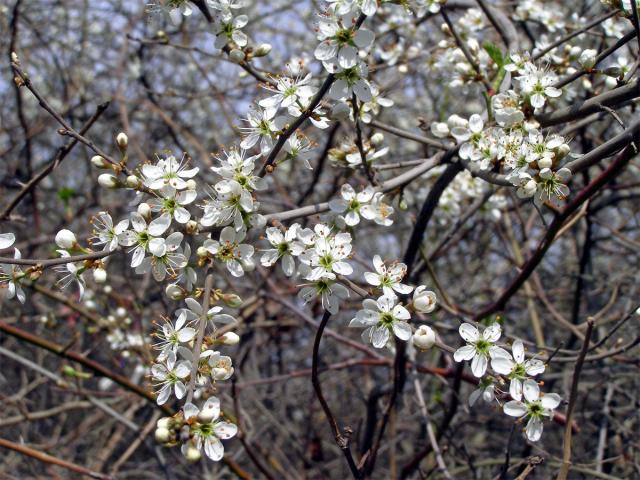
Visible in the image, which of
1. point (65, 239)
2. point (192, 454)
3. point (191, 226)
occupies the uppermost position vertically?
point (191, 226)

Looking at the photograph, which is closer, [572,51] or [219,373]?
[219,373]

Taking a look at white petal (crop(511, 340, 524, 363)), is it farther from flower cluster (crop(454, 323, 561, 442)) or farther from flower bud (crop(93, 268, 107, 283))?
flower bud (crop(93, 268, 107, 283))

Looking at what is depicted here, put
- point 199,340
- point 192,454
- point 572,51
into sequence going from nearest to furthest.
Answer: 1. point 192,454
2. point 199,340
3. point 572,51

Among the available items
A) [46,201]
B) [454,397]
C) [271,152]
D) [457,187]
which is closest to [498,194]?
[457,187]

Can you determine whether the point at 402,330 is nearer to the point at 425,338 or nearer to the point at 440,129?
the point at 425,338

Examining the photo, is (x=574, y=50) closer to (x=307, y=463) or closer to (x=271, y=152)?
(x=271, y=152)

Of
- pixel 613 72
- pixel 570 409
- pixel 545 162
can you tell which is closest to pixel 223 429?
pixel 570 409

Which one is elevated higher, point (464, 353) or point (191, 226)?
point (191, 226)
